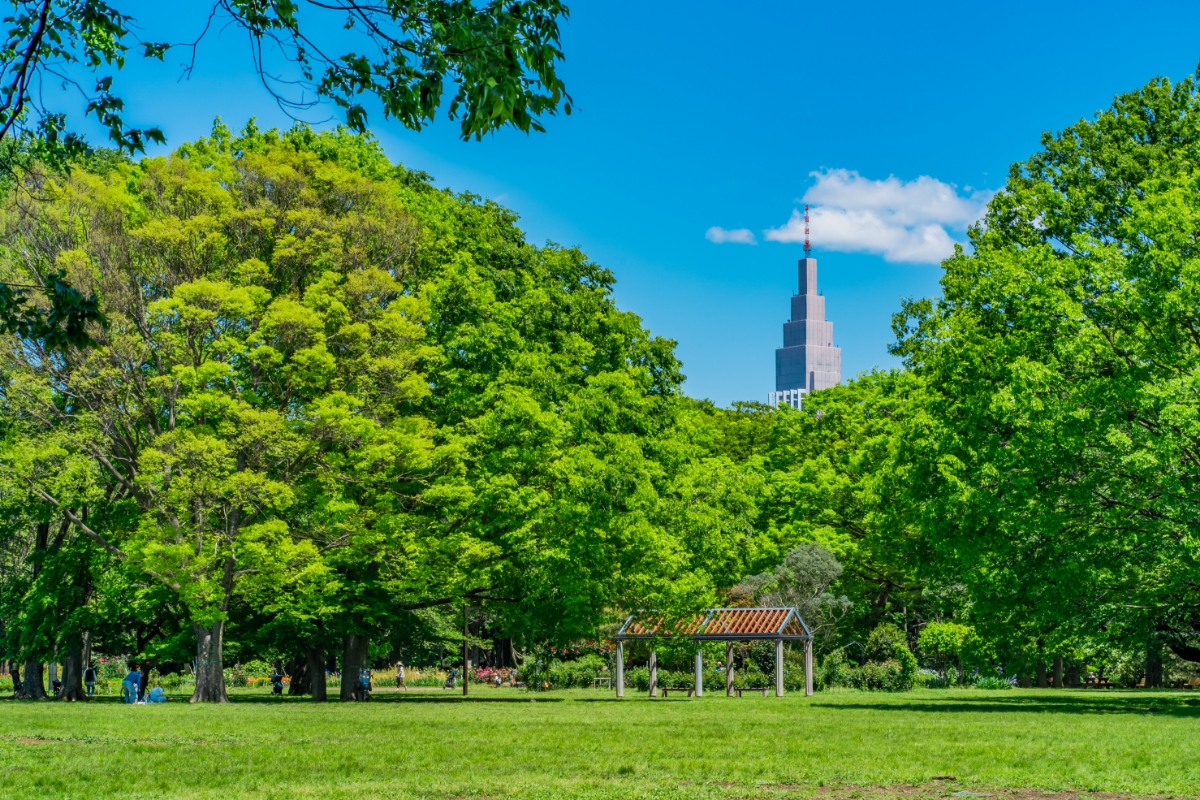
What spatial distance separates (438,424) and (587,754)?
2282 centimetres

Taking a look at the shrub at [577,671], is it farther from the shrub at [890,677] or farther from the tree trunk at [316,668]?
the tree trunk at [316,668]

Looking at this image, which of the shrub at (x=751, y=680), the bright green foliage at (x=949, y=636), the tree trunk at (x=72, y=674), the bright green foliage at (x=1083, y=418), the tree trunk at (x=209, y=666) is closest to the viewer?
the bright green foliage at (x=1083, y=418)

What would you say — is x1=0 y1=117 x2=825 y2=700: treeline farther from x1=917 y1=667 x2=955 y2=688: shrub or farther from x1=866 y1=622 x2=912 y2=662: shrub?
x1=917 y1=667 x2=955 y2=688: shrub

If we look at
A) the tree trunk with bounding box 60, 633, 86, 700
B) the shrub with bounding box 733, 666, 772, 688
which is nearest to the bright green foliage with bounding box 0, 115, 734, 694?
the tree trunk with bounding box 60, 633, 86, 700

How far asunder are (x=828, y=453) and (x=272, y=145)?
98.2 feet

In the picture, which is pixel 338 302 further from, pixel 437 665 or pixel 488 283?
pixel 437 665

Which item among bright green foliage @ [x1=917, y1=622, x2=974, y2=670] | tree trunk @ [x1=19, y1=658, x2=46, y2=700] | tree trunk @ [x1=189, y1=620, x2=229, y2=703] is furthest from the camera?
tree trunk @ [x1=19, y1=658, x2=46, y2=700]

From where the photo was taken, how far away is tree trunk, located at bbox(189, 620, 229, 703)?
3447 cm

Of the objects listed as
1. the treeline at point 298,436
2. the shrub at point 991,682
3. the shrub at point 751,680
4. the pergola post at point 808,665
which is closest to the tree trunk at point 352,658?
the treeline at point 298,436

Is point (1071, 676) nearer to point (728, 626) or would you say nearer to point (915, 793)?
point (728, 626)

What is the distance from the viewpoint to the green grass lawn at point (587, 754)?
1295 centimetres

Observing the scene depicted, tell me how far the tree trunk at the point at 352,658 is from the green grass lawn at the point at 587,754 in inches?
416

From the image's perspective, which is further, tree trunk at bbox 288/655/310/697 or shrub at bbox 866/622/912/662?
shrub at bbox 866/622/912/662

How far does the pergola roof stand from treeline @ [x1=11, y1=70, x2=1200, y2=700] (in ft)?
6.70
